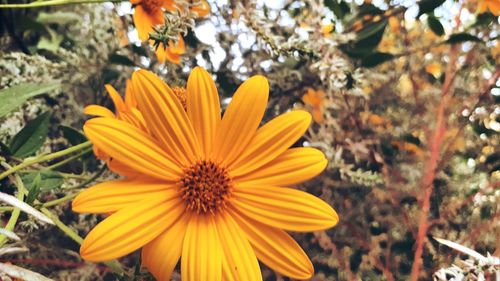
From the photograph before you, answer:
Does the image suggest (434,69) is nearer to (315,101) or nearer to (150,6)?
(315,101)

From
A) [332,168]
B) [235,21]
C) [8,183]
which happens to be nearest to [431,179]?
[332,168]

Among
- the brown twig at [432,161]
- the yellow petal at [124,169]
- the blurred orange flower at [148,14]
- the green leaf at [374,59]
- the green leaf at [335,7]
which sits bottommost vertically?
the brown twig at [432,161]

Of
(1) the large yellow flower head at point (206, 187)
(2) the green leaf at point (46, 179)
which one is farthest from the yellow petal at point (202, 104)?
(2) the green leaf at point (46, 179)

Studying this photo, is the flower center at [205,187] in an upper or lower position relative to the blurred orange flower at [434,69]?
upper

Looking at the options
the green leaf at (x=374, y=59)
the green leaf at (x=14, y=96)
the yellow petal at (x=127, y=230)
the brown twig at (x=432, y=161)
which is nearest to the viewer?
the yellow petal at (x=127, y=230)

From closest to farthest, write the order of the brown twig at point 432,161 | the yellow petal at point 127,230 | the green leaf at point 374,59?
the yellow petal at point 127,230 < the brown twig at point 432,161 < the green leaf at point 374,59

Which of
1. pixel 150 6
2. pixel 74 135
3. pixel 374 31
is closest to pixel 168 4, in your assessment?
pixel 150 6

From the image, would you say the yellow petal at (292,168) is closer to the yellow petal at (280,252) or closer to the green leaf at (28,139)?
the yellow petal at (280,252)

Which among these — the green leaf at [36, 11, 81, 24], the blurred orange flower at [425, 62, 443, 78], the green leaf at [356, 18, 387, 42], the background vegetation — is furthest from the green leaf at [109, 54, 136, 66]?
the blurred orange flower at [425, 62, 443, 78]

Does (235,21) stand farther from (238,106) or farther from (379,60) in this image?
(238,106)
